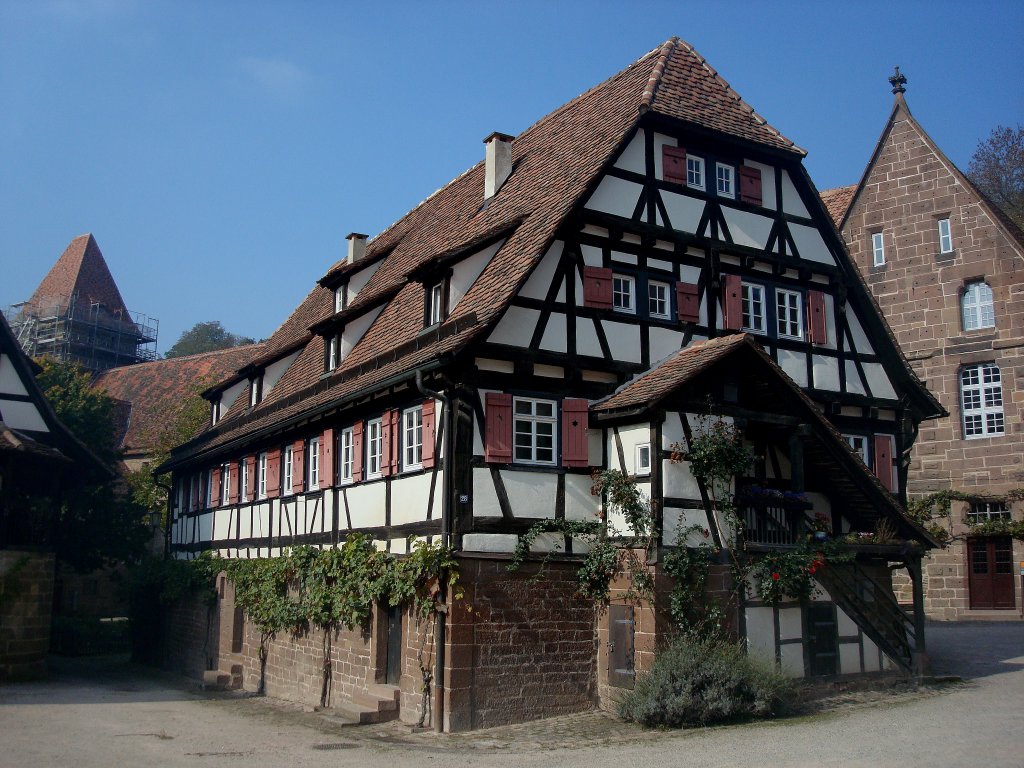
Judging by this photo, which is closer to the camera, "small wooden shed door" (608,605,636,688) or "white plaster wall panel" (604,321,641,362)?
"small wooden shed door" (608,605,636,688)

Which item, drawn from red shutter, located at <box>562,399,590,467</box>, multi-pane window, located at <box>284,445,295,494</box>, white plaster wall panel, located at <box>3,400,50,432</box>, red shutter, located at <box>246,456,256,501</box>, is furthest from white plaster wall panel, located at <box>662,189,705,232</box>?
white plaster wall panel, located at <box>3,400,50,432</box>

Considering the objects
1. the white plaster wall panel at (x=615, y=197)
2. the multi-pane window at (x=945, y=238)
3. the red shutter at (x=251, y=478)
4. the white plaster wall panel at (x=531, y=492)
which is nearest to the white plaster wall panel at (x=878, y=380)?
the white plaster wall panel at (x=615, y=197)

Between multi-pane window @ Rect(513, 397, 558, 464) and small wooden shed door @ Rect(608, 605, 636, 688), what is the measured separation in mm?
2372

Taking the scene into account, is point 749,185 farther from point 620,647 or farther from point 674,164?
point 620,647

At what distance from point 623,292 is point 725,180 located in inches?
123

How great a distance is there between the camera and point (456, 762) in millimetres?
12828

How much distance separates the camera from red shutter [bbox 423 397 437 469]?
16.0m

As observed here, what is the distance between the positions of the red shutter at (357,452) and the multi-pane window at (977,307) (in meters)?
17.6

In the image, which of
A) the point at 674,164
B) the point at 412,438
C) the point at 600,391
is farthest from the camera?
Result: the point at 674,164

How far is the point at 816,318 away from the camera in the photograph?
19.4 m

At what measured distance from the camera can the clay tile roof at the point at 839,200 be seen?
3168 centimetres

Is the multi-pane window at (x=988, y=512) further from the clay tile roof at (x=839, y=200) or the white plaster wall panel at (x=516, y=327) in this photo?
the white plaster wall panel at (x=516, y=327)

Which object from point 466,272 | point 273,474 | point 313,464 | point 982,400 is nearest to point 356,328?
→ point 313,464

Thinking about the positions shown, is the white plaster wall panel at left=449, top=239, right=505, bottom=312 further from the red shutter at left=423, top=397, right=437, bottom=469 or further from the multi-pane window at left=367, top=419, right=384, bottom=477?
the multi-pane window at left=367, top=419, right=384, bottom=477
